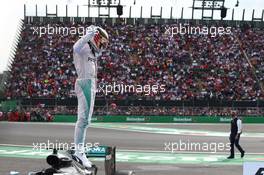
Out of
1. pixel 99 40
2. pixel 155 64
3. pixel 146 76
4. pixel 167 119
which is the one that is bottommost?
pixel 167 119

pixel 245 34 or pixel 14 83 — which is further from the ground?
pixel 245 34

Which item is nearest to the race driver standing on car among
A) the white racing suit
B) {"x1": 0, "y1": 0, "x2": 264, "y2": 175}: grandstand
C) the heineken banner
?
the white racing suit

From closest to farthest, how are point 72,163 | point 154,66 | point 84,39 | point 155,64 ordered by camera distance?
point 72,163
point 84,39
point 154,66
point 155,64

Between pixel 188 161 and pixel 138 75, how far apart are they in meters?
30.5

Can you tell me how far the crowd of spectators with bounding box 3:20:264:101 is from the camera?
44.3 meters

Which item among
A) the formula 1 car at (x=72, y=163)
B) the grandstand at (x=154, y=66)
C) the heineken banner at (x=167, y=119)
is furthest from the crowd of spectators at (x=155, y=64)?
the formula 1 car at (x=72, y=163)

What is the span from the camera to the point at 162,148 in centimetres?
2072

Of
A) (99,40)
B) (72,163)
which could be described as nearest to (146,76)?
(99,40)

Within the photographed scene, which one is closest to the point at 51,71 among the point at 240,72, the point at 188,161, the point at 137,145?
the point at 240,72

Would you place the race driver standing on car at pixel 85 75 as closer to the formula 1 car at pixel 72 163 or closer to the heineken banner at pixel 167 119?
the formula 1 car at pixel 72 163

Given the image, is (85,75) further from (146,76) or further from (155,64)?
(155,64)

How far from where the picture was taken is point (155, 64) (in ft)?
161

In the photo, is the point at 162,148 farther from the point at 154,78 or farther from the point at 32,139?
the point at 154,78

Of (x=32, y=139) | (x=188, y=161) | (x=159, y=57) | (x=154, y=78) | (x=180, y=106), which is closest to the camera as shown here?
(x=188, y=161)
